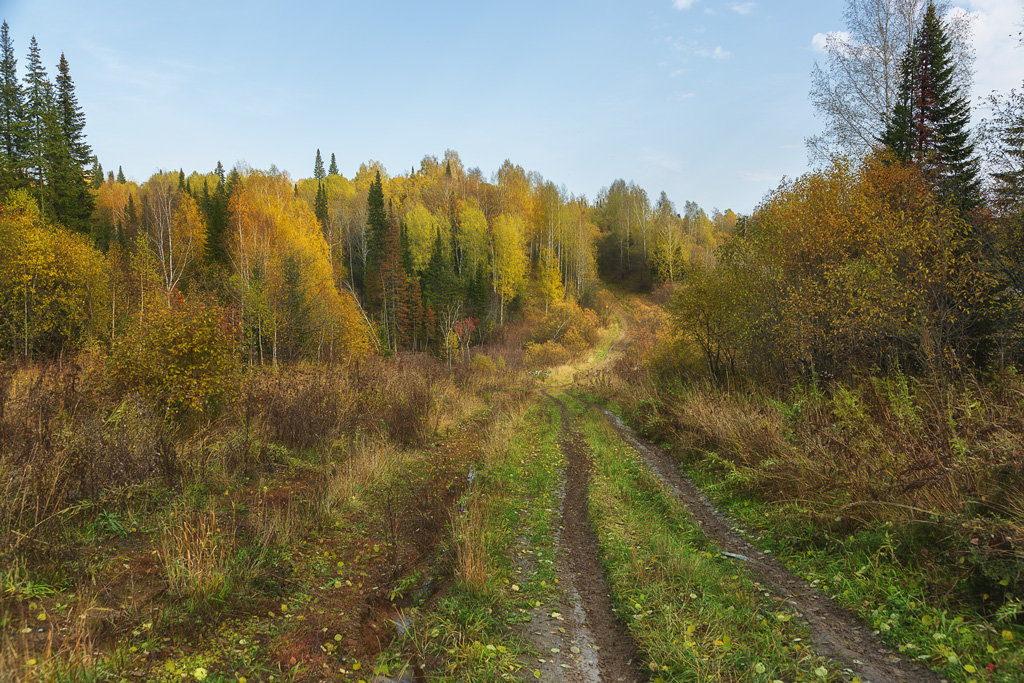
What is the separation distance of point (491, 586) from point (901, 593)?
4181 mm

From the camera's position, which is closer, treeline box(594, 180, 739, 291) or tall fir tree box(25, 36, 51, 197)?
tall fir tree box(25, 36, 51, 197)

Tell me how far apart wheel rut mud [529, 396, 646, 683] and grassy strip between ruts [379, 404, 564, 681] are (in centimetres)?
19

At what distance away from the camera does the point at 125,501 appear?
20.0ft

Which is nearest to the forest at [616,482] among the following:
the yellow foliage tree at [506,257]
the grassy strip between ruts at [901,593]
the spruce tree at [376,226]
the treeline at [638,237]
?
the grassy strip between ruts at [901,593]

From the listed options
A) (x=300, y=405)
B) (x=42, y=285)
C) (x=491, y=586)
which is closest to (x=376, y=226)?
(x=42, y=285)

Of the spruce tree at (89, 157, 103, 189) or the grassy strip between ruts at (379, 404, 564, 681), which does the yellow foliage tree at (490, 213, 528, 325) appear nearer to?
the spruce tree at (89, 157, 103, 189)

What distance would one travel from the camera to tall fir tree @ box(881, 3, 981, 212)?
19.4 m

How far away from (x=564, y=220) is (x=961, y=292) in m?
48.7

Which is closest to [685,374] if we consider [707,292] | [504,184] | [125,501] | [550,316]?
[707,292]

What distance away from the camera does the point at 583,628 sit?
4.86 meters

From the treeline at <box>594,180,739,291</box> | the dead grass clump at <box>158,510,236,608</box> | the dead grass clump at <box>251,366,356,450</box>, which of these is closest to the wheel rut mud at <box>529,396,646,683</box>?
the dead grass clump at <box>158,510,236,608</box>

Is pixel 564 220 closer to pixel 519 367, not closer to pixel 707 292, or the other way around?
pixel 519 367

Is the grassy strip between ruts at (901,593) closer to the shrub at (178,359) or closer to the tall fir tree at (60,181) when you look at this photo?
the shrub at (178,359)

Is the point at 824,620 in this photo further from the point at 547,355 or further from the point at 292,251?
the point at 547,355
